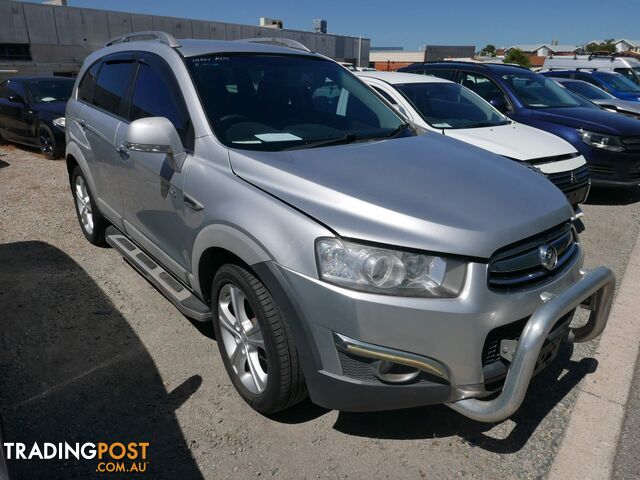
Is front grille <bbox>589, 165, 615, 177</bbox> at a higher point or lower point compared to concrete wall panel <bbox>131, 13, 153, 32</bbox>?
lower

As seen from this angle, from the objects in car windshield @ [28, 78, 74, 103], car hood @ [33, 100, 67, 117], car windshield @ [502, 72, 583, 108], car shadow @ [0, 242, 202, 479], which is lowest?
car shadow @ [0, 242, 202, 479]

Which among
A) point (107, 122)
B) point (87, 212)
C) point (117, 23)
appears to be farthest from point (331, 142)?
point (117, 23)

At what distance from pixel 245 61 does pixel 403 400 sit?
2.32 meters

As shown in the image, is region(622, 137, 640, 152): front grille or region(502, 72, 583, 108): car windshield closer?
region(622, 137, 640, 152): front grille

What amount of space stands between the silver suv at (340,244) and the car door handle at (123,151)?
0.07ft

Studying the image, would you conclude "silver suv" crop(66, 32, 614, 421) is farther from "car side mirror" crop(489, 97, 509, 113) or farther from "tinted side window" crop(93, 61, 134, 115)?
"car side mirror" crop(489, 97, 509, 113)

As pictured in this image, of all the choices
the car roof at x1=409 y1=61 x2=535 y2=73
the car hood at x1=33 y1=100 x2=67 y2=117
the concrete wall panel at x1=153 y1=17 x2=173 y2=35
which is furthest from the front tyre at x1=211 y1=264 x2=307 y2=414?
the concrete wall panel at x1=153 y1=17 x2=173 y2=35

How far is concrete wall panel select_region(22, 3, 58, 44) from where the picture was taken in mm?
30734

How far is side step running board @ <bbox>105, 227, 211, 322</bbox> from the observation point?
2.94m

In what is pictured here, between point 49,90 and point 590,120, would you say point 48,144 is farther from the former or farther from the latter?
point 590,120

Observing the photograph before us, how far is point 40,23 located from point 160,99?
114 feet

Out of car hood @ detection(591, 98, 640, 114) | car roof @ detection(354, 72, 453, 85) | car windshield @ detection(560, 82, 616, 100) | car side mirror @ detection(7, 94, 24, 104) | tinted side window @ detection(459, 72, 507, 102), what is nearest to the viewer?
car roof @ detection(354, 72, 453, 85)

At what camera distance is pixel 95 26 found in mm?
34219

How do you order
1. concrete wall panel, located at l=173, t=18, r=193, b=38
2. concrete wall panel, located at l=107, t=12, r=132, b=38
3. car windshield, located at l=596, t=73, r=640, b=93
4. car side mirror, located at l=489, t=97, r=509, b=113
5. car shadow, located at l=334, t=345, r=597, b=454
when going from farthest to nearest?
concrete wall panel, located at l=173, t=18, r=193, b=38 < concrete wall panel, located at l=107, t=12, r=132, b=38 < car windshield, located at l=596, t=73, r=640, b=93 < car side mirror, located at l=489, t=97, r=509, b=113 < car shadow, located at l=334, t=345, r=597, b=454
